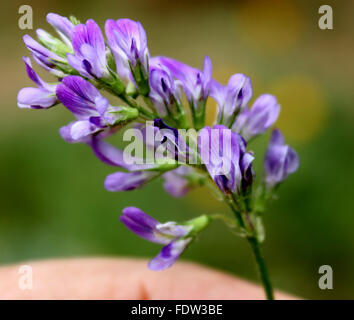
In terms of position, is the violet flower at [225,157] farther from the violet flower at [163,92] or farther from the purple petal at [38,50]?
the purple petal at [38,50]

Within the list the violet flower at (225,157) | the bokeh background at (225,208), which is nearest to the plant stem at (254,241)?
the violet flower at (225,157)

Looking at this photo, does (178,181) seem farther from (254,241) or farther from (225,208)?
(225,208)

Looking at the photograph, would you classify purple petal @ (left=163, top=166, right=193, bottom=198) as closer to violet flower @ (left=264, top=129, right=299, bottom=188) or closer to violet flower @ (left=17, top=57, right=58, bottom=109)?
violet flower @ (left=264, top=129, right=299, bottom=188)

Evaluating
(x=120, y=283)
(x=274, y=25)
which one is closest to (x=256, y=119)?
(x=120, y=283)

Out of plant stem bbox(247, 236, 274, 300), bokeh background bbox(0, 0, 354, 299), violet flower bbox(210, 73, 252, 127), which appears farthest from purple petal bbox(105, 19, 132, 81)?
bokeh background bbox(0, 0, 354, 299)

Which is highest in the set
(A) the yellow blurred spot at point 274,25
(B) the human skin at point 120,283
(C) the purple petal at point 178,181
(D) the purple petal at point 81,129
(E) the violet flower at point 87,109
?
(A) the yellow blurred spot at point 274,25
